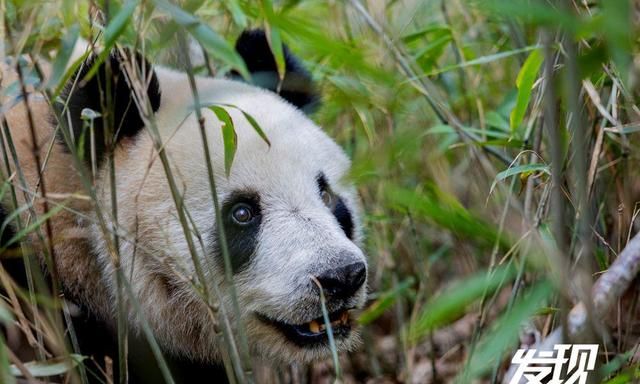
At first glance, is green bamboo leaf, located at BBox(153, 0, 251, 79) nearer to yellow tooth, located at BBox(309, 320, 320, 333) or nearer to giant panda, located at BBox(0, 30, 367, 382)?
giant panda, located at BBox(0, 30, 367, 382)

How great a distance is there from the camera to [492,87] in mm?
3920

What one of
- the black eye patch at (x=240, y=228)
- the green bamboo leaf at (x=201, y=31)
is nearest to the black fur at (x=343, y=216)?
the black eye patch at (x=240, y=228)

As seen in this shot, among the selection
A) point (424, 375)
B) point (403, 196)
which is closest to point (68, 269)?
point (403, 196)

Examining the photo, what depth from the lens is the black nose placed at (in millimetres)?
2338

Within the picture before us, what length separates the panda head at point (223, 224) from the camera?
2.46m

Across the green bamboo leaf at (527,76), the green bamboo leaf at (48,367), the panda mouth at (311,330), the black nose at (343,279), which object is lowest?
the panda mouth at (311,330)

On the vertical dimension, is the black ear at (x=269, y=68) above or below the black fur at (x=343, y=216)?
above

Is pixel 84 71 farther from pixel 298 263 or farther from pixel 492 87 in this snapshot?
pixel 492 87

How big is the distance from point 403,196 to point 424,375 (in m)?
2.22

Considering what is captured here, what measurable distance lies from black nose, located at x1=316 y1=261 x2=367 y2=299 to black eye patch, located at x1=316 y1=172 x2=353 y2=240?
0.43 metres

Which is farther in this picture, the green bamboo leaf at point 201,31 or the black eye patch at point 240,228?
the black eye patch at point 240,228

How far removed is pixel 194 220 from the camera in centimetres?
259

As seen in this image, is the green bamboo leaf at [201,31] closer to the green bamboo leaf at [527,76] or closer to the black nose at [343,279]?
the black nose at [343,279]

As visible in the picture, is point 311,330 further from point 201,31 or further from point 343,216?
point 201,31
